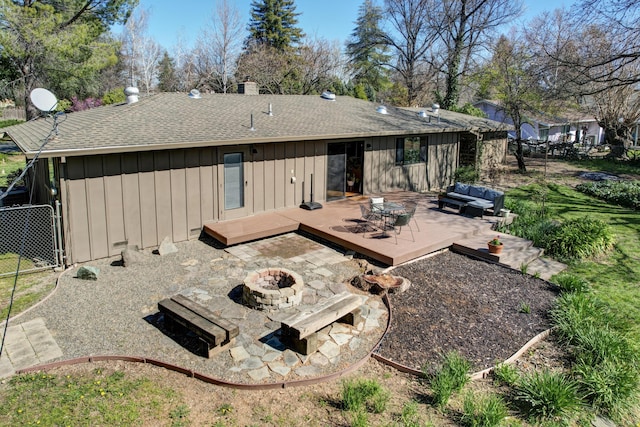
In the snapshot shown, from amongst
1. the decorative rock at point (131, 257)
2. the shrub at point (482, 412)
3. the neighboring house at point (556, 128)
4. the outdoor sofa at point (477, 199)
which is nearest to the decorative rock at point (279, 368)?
the shrub at point (482, 412)

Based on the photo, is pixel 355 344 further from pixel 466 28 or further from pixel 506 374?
pixel 466 28

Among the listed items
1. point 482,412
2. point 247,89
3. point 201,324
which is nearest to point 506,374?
point 482,412

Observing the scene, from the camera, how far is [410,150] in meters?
15.0

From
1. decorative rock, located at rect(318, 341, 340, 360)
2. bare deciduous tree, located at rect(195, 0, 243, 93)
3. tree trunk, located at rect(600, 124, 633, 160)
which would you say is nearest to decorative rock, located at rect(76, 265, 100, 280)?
decorative rock, located at rect(318, 341, 340, 360)

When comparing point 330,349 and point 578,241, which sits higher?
point 578,241

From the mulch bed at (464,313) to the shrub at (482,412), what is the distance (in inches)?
30.5

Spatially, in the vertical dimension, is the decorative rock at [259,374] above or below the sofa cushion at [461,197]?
below

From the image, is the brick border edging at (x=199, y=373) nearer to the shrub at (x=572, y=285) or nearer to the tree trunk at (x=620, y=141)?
the shrub at (x=572, y=285)

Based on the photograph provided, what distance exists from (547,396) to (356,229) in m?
5.88

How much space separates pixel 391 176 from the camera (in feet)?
47.3

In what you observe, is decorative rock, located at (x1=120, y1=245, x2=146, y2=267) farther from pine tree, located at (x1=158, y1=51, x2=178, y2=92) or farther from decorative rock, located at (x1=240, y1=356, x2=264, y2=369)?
pine tree, located at (x1=158, y1=51, x2=178, y2=92)

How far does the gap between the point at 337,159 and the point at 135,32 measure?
3236cm

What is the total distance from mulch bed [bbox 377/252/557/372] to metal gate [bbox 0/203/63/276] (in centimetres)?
627

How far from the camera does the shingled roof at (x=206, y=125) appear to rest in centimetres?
863
